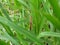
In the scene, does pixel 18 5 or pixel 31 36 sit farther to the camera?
pixel 18 5

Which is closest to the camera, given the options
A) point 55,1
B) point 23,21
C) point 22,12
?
point 55,1

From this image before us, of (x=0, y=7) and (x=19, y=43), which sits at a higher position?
(x=0, y=7)

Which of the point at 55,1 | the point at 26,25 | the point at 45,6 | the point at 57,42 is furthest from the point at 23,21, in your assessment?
the point at 55,1

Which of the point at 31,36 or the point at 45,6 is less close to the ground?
the point at 45,6

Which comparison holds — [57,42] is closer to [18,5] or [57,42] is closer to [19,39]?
[19,39]

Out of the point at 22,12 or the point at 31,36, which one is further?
the point at 22,12

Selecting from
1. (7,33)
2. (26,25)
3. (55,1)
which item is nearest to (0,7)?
(7,33)

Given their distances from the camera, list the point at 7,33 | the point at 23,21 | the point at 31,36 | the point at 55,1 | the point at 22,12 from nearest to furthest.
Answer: the point at 55,1 < the point at 31,36 < the point at 7,33 < the point at 23,21 < the point at 22,12

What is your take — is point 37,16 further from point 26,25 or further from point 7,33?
point 26,25

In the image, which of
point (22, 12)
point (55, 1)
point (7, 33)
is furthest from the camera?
point (22, 12)
